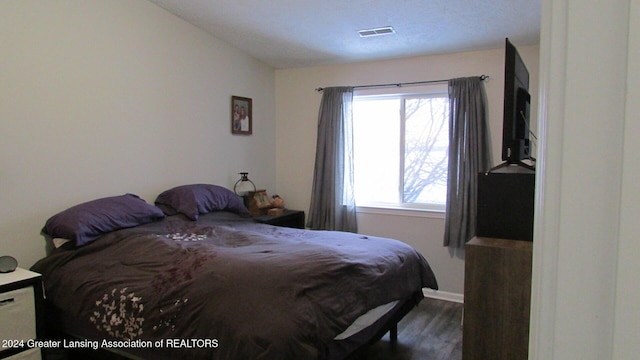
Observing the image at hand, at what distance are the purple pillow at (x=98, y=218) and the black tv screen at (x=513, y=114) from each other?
7.79ft

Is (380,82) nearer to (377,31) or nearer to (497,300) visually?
(377,31)

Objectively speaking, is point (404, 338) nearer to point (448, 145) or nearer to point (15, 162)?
point (448, 145)

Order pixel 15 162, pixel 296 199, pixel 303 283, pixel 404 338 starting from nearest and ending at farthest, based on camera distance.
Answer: pixel 303 283 → pixel 15 162 → pixel 404 338 → pixel 296 199

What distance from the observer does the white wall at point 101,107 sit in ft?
7.82

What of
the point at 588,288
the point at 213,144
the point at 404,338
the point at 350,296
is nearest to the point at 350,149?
the point at 213,144

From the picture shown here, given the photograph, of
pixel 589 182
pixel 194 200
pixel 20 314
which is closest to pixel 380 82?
pixel 194 200

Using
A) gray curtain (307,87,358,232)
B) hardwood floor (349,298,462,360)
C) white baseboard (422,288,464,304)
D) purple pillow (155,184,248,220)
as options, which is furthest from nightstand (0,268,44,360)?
white baseboard (422,288,464,304)

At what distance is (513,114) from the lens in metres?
1.66

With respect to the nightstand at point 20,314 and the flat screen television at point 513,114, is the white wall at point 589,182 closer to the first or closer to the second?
the flat screen television at point 513,114

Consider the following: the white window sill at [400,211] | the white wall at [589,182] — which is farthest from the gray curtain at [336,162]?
the white wall at [589,182]

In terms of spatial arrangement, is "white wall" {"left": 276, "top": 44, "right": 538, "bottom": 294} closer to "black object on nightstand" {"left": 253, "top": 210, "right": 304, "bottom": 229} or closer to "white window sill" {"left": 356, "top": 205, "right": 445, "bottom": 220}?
"white window sill" {"left": 356, "top": 205, "right": 445, "bottom": 220}

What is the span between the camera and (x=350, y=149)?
4320mm

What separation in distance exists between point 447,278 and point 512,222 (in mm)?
2501

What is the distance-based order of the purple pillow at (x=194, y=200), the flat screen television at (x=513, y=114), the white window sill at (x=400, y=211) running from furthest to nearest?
the white window sill at (x=400, y=211)
the purple pillow at (x=194, y=200)
the flat screen television at (x=513, y=114)
